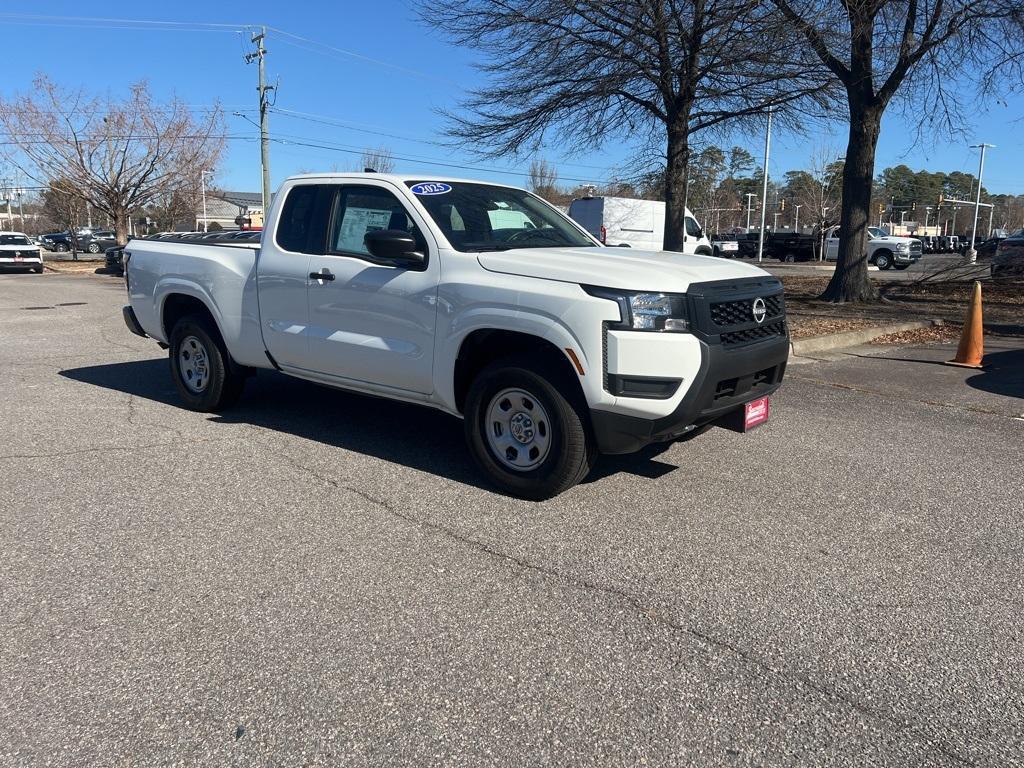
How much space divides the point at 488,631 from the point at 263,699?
2.90ft

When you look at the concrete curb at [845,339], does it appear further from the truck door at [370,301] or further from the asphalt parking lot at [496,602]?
the truck door at [370,301]

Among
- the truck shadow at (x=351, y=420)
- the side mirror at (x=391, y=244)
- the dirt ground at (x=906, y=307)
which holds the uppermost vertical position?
the side mirror at (x=391, y=244)

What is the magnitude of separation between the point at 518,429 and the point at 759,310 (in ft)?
5.24

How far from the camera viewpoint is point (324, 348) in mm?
5652

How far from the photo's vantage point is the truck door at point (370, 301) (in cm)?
506

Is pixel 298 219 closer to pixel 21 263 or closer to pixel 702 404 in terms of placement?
pixel 702 404

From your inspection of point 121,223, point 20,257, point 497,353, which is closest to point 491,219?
point 497,353

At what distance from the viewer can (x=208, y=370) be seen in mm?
6652

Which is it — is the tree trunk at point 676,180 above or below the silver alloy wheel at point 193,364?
above

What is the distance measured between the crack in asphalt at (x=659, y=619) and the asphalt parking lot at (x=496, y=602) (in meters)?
0.01

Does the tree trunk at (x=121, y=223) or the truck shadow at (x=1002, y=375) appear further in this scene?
the tree trunk at (x=121, y=223)

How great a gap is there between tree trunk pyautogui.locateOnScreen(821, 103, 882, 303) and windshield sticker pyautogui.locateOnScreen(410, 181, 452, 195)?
1191cm

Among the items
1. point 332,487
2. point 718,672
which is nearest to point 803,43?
point 332,487

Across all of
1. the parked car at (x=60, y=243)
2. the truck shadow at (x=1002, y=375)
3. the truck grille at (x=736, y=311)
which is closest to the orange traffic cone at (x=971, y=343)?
the truck shadow at (x=1002, y=375)
